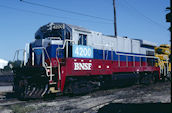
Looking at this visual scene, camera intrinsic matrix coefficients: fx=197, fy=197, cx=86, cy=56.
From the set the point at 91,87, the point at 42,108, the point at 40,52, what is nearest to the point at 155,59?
the point at 91,87

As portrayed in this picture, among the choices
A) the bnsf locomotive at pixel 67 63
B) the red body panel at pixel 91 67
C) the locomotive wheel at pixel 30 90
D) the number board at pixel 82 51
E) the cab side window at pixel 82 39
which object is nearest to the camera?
the locomotive wheel at pixel 30 90

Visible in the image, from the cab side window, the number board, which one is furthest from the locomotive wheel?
the cab side window

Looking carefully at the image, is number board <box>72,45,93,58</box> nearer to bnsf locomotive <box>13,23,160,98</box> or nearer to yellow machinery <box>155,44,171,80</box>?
bnsf locomotive <box>13,23,160,98</box>

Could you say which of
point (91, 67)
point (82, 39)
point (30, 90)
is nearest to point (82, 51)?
point (82, 39)

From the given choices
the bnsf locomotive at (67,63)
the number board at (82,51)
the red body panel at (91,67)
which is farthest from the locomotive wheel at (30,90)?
the number board at (82,51)

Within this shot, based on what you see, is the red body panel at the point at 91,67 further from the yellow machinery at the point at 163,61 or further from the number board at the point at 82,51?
the yellow machinery at the point at 163,61

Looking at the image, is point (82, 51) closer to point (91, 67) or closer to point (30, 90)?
point (91, 67)

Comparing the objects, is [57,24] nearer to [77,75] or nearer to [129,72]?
[77,75]

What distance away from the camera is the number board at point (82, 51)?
1005 centimetres

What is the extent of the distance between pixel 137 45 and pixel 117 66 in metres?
3.62

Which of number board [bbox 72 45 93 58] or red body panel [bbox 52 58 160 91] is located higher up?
number board [bbox 72 45 93 58]

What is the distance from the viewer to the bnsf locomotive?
30.9 ft

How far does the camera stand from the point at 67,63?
971 centimetres

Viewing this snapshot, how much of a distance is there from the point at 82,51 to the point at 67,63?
1215 mm
